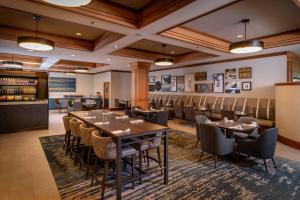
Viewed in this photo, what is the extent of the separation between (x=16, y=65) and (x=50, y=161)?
6.04m

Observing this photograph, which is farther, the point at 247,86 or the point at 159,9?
the point at 247,86

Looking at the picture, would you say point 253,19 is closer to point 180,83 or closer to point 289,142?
point 289,142

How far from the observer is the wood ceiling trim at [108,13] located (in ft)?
10.2

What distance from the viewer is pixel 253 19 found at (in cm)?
396

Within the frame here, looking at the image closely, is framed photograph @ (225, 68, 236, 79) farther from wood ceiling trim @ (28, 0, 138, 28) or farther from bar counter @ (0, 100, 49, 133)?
bar counter @ (0, 100, 49, 133)

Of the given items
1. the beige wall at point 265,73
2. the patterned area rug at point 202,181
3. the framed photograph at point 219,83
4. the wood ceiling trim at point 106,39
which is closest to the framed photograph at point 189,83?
the framed photograph at point 219,83

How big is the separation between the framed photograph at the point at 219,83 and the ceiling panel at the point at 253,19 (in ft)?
9.14

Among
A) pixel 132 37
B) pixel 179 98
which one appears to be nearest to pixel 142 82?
pixel 179 98

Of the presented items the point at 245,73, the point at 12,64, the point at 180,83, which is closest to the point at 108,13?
the point at 245,73

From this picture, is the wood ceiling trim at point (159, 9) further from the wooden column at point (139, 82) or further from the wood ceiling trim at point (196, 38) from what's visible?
the wooden column at point (139, 82)

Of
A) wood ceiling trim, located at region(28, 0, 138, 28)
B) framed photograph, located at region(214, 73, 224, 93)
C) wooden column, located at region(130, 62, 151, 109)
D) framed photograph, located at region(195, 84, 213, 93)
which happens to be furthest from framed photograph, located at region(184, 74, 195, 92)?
wood ceiling trim, located at region(28, 0, 138, 28)

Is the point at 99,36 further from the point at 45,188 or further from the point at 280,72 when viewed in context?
the point at 280,72

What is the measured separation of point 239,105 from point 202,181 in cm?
499

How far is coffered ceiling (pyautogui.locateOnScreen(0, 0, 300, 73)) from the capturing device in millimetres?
3072
